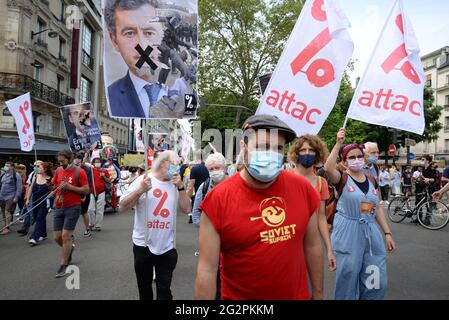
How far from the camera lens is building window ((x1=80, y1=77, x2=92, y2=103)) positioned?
34688 mm

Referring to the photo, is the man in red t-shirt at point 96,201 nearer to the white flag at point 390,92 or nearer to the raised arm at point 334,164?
the white flag at point 390,92

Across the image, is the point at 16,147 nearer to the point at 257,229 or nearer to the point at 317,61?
the point at 317,61

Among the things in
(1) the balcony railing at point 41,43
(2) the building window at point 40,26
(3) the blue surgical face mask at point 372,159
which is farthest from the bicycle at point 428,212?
(2) the building window at point 40,26

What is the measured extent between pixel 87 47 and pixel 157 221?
122ft

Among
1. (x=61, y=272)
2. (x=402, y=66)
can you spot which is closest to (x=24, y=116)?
(x=61, y=272)

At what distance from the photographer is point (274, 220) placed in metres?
1.90

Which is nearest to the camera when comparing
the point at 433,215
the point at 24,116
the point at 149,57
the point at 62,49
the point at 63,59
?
the point at 149,57

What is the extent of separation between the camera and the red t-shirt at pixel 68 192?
5.81m

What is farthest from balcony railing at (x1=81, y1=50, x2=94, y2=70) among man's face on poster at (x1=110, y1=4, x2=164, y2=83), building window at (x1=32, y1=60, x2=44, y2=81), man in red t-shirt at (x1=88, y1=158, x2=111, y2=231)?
man's face on poster at (x1=110, y1=4, x2=164, y2=83)

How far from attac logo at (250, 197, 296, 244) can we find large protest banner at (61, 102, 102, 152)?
37.8 ft

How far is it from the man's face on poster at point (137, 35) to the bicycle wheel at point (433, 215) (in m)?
8.56

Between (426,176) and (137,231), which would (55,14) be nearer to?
(426,176)
